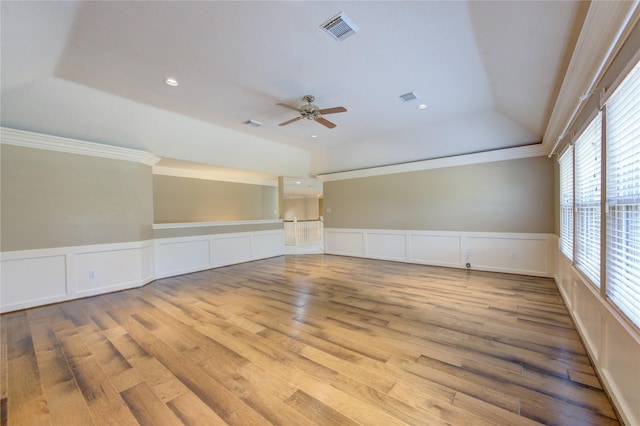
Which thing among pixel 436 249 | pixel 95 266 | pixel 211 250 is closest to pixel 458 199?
pixel 436 249

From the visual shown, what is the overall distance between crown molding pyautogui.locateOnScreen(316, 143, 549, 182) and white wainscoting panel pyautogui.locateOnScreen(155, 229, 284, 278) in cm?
290

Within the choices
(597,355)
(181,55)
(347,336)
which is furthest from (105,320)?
(597,355)

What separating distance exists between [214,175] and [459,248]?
22.5 ft

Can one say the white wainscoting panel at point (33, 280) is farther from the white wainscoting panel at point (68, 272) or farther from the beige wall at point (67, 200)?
the beige wall at point (67, 200)

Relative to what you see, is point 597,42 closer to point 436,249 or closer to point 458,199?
point 458,199

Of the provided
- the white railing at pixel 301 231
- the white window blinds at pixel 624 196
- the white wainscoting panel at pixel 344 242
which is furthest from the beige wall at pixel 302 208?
the white window blinds at pixel 624 196

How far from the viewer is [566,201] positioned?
357 centimetres

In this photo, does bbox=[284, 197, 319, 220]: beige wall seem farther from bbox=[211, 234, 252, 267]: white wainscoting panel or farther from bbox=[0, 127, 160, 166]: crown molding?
bbox=[0, 127, 160, 166]: crown molding

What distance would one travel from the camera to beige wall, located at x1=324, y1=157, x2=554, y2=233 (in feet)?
16.1

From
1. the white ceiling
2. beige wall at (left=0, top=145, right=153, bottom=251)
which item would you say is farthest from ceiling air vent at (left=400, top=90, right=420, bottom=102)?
beige wall at (left=0, top=145, right=153, bottom=251)

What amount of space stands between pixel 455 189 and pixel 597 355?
13.9 feet

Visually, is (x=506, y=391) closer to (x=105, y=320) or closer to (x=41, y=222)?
(x=105, y=320)

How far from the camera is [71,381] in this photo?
80.0 inches

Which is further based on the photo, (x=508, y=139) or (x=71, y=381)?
(x=508, y=139)
